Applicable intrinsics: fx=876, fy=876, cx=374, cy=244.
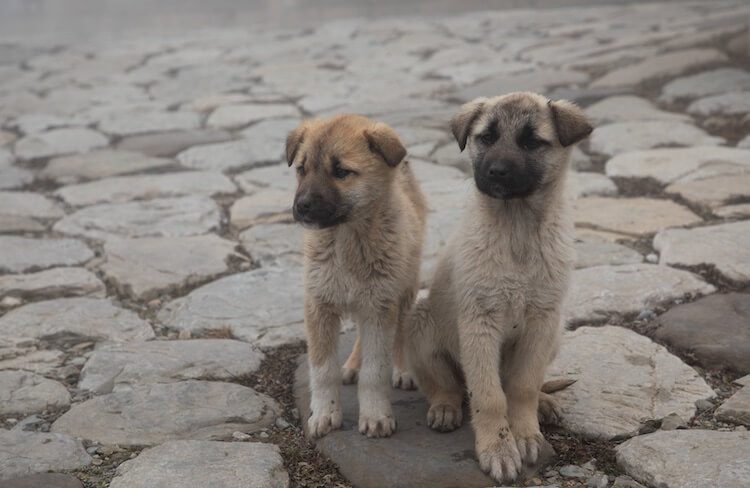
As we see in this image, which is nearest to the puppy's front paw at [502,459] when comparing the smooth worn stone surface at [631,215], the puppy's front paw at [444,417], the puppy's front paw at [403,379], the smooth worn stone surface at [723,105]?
the puppy's front paw at [444,417]

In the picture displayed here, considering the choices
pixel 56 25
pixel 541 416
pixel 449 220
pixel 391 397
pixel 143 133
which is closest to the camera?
pixel 541 416

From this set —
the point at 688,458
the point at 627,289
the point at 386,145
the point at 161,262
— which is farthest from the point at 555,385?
the point at 161,262

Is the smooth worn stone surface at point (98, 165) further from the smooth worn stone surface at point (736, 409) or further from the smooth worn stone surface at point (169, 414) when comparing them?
the smooth worn stone surface at point (736, 409)

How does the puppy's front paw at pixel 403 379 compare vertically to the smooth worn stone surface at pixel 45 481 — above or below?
below

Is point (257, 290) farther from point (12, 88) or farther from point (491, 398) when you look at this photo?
point (12, 88)

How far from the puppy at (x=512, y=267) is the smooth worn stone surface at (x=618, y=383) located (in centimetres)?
20

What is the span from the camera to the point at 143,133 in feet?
30.3

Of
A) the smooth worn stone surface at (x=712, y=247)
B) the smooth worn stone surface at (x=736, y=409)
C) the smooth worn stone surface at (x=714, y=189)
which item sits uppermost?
the smooth worn stone surface at (x=714, y=189)

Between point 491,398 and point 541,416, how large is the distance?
1.33ft

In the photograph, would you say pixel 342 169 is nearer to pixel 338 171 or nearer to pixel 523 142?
pixel 338 171

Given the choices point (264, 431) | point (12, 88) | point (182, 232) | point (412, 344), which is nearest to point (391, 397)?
point (412, 344)

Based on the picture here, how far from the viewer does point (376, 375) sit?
12.4 feet

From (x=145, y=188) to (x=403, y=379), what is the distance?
3829 millimetres

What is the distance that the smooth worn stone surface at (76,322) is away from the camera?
482 centimetres
